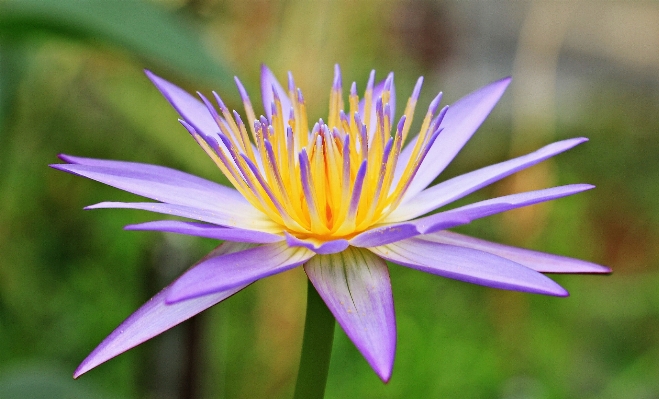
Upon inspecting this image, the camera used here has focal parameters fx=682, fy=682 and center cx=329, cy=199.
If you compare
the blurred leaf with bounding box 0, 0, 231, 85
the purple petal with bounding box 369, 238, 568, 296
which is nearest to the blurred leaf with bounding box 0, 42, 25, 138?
the blurred leaf with bounding box 0, 0, 231, 85

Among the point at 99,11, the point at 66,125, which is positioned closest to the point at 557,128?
the point at 66,125

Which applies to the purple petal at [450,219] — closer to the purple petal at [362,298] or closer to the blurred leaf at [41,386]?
the purple petal at [362,298]

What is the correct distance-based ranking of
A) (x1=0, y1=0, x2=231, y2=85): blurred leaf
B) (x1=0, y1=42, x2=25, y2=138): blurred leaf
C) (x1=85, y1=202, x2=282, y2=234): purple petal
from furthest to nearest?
(x1=0, y1=42, x2=25, y2=138): blurred leaf < (x1=0, y1=0, x2=231, y2=85): blurred leaf < (x1=85, y1=202, x2=282, y2=234): purple petal

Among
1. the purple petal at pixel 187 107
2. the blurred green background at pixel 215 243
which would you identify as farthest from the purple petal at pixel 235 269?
the blurred green background at pixel 215 243

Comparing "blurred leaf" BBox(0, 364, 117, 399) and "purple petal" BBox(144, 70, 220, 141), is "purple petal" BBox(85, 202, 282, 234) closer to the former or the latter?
"purple petal" BBox(144, 70, 220, 141)

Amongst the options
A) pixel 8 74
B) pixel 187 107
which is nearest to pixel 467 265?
pixel 187 107

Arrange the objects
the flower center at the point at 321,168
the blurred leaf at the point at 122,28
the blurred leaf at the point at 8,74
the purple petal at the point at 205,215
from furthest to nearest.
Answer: the blurred leaf at the point at 8,74 < the blurred leaf at the point at 122,28 < the flower center at the point at 321,168 < the purple petal at the point at 205,215

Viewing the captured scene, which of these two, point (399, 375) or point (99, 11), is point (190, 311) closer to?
point (99, 11)
